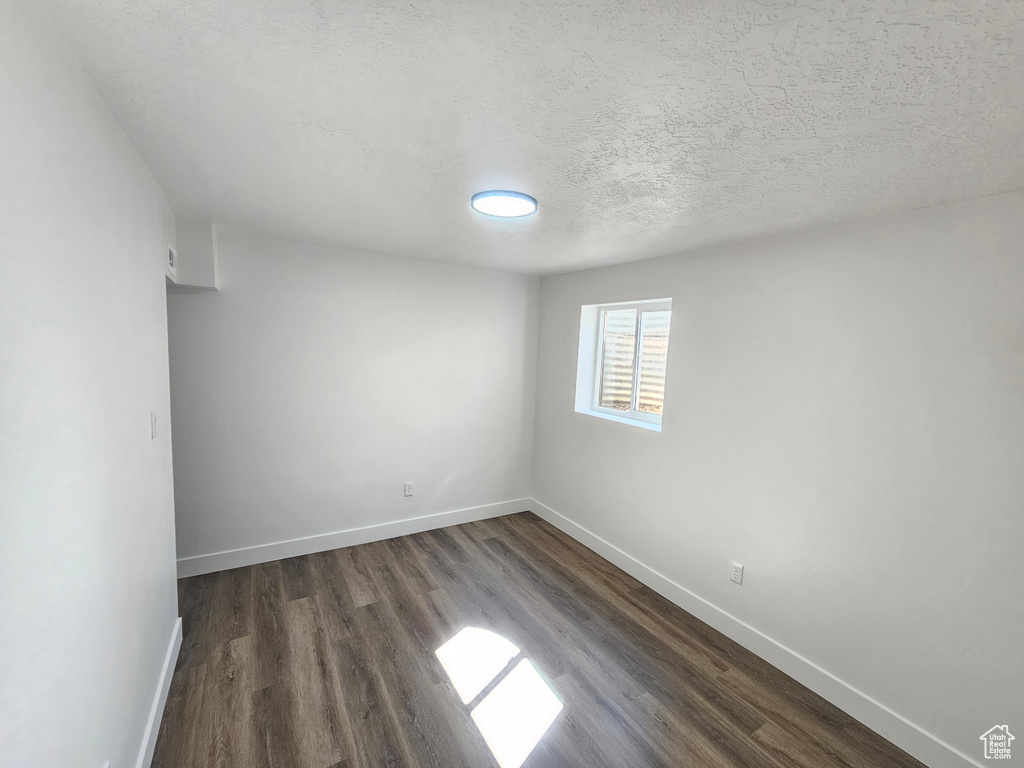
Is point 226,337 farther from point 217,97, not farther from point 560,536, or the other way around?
point 560,536

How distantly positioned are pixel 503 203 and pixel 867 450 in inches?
76.5

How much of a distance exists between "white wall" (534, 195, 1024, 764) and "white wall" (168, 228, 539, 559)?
1554 mm

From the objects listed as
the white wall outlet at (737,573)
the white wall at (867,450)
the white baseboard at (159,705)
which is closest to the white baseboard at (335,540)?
the white baseboard at (159,705)

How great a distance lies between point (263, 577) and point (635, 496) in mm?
2602

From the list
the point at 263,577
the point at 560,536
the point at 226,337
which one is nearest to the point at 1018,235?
the point at 560,536

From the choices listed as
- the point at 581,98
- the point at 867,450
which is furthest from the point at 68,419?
the point at 867,450

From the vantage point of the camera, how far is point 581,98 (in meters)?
1.08

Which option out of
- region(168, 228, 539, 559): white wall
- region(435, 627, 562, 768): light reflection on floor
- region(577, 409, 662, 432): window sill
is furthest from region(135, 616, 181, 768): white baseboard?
region(577, 409, 662, 432): window sill

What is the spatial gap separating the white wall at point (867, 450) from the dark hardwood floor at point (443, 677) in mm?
355

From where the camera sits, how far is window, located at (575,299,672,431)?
315 centimetres

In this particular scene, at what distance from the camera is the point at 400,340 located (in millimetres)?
3377

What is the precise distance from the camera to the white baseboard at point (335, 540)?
289 centimetres

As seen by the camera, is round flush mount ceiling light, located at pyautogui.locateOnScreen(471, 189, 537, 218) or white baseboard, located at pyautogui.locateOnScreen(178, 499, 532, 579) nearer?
round flush mount ceiling light, located at pyautogui.locateOnScreen(471, 189, 537, 218)

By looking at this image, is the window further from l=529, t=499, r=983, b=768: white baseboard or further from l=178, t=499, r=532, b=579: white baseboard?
l=178, t=499, r=532, b=579: white baseboard
